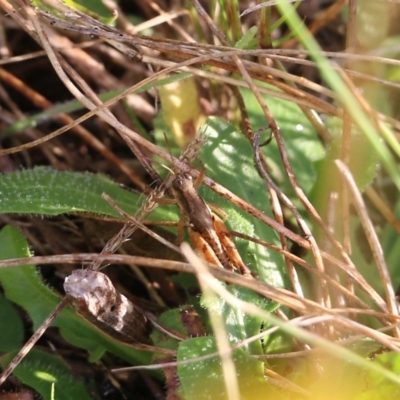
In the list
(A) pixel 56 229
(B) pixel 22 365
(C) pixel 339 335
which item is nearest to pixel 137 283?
(A) pixel 56 229

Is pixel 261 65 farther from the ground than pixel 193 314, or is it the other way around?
pixel 261 65

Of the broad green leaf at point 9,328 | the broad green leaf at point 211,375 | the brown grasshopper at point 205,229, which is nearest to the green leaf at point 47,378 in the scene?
the broad green leaf at point 9,328

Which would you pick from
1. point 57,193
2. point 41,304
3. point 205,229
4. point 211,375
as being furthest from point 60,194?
point 211,375

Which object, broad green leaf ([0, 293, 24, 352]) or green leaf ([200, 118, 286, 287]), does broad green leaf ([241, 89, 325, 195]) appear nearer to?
green leaf ([200, 118, 286, 287])

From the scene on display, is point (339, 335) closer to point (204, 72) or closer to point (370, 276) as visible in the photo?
point (370, 276)

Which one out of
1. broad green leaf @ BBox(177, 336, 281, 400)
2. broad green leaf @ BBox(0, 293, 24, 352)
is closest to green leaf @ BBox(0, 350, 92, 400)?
broad green leaf @ BBox(0, 293, 24, 352)
